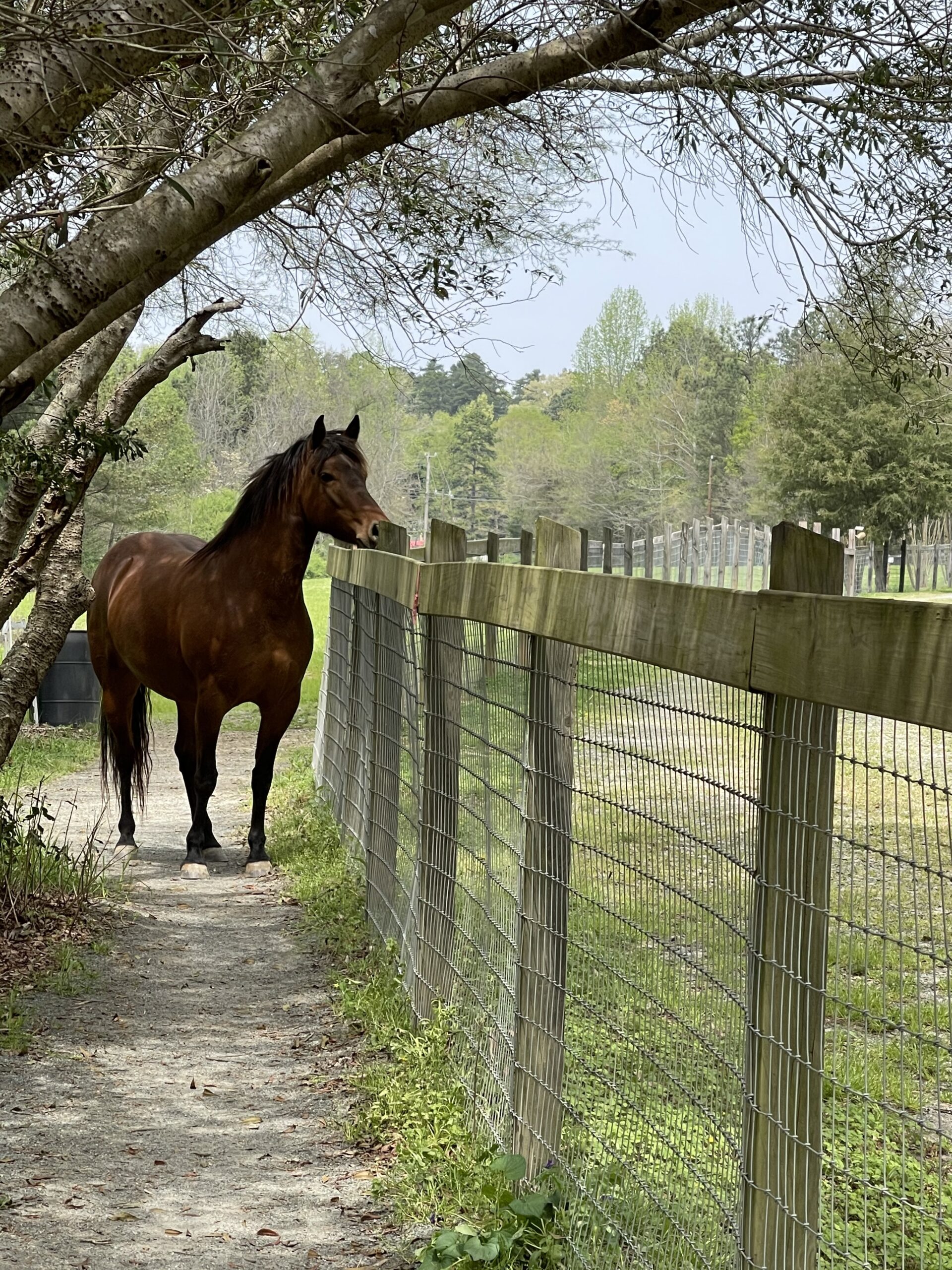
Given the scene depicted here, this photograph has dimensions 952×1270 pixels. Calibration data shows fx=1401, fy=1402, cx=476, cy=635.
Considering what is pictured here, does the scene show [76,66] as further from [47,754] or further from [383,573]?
[47,754]

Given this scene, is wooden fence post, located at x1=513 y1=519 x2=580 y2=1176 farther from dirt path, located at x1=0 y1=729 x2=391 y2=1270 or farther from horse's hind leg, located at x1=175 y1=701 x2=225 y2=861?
horse's hind leg, located at x1=175 y1=701 x2=225 y2=861

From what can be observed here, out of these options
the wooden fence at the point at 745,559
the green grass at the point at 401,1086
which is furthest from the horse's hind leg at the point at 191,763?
the wooden fence at the point at 745,559

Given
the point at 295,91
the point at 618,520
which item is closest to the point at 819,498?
the point at 618,520

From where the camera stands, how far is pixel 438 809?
16.8ft

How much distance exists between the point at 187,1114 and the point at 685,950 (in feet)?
8.39

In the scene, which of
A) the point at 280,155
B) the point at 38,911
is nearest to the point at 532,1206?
the point at 280,155

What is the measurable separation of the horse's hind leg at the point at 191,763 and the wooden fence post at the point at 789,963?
23.0ft

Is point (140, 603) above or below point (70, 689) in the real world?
above

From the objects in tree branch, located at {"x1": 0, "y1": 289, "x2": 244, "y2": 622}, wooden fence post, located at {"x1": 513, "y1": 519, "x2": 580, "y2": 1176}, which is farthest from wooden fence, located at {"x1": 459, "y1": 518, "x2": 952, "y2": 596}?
wooden fence post, located at {"x1": 513, "y1": 519, "x2": 580, "y2": 1176}

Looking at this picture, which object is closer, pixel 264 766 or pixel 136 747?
pixel 264 766

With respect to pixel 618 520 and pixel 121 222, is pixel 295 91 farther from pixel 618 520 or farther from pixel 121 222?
pixel 618 520

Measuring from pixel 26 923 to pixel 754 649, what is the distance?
544 cm

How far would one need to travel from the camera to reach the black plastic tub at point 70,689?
16484mm

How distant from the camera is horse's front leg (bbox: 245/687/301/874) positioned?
8.87m
